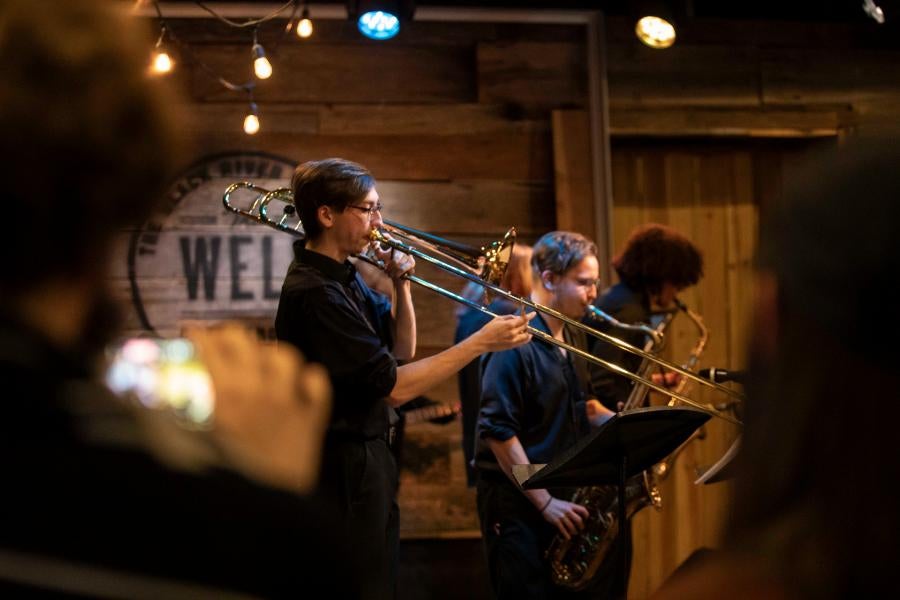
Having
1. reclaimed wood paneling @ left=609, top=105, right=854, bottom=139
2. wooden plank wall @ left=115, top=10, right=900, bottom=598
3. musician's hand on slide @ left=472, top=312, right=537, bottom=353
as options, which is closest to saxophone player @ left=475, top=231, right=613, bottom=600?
musician's hand on slide @ left=472, top=312, right=537, bottom=353

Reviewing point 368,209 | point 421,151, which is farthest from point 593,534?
point 421,151

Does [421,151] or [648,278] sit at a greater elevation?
[421,151]

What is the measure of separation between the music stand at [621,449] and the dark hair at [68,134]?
6.62 feet

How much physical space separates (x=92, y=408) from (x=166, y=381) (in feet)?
0.53

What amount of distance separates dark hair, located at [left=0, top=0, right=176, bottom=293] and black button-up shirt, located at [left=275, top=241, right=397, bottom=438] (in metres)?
1.97

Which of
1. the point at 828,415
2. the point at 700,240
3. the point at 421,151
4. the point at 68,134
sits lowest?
the point at 828,415

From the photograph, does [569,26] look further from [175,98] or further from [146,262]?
[175,98]

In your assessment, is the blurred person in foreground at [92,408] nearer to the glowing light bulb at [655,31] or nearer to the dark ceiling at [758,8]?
the glowing light bulb at [655,31]

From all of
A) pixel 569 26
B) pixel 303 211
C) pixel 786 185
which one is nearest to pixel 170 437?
pixel 786 185

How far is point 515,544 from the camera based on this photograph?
3.50 m

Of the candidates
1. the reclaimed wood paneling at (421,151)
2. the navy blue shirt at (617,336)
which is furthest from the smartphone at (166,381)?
the reclaimed wood paneling at (421,151)

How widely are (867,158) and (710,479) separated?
96.6 inches

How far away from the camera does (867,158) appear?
2.93ft

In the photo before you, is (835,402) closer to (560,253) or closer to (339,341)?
(339,341)
